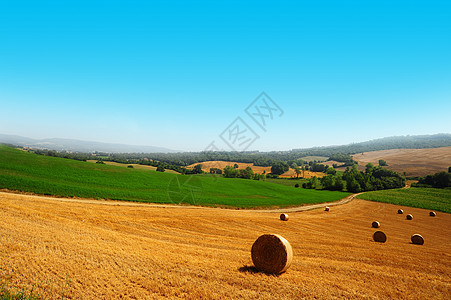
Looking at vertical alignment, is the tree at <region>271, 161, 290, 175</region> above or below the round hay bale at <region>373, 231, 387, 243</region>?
below

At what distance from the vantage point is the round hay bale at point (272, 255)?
873 centimetres

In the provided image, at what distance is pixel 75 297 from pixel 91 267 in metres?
1.76

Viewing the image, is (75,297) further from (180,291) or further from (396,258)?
(396,258)

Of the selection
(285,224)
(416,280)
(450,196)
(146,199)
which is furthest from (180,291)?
(450,196)

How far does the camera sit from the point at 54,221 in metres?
13.3

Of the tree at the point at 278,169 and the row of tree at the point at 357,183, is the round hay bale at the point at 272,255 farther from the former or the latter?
the tree at the point at 278,169

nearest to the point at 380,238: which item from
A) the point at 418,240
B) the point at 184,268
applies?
the point at 418,240

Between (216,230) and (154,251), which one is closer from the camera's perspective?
→ (154,251)

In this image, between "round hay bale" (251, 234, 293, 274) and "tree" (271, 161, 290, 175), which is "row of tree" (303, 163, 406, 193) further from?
"round hay bale" (251, 234, 293, 274)

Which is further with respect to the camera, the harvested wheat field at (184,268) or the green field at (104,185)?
the green field at (104,185)

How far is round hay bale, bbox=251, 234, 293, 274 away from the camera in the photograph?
28.6ft

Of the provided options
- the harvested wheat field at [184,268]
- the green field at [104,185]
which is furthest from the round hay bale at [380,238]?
the green field at [104,185]

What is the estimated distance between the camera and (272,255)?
897cm

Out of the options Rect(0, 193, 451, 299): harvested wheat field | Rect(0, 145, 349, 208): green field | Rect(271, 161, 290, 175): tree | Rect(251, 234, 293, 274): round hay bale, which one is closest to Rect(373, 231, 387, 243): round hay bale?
Rect(0, 193, 451, 299): harvested wheat field
